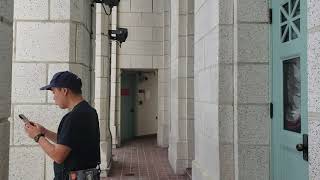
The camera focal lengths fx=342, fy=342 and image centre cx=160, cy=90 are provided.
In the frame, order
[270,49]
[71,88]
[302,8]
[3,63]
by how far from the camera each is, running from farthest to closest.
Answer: [270,49]
[302,8]
[71,88]
[3,63]

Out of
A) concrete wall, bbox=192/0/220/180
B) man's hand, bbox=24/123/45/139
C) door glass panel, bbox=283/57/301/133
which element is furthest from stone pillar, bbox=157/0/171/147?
man's hand, bbox=24/123/45/139

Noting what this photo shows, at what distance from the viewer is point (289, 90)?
298 cm

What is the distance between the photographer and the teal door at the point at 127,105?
41.7ft

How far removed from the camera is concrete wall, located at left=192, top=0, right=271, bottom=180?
11.3 ft

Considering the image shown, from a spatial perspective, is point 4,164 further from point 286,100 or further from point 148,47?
point 148,47

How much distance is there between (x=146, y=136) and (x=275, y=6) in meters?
10.9

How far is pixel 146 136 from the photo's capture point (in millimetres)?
13758

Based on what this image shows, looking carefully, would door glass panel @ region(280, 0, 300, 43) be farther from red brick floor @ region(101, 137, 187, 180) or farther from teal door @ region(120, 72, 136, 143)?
teal door @ region(120, 72, 136, 143)

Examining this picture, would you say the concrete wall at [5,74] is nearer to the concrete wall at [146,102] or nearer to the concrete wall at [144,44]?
the concrete wall at [144,44]

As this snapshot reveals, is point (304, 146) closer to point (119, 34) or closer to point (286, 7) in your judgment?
point (286, 7)

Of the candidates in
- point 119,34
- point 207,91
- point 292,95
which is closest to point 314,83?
point 292,95

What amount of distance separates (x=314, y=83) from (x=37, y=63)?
253 cm

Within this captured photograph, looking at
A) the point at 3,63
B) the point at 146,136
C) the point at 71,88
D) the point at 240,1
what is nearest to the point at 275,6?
the point at 240,1

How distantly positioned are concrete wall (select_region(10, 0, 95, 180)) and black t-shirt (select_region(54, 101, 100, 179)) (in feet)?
3.29
